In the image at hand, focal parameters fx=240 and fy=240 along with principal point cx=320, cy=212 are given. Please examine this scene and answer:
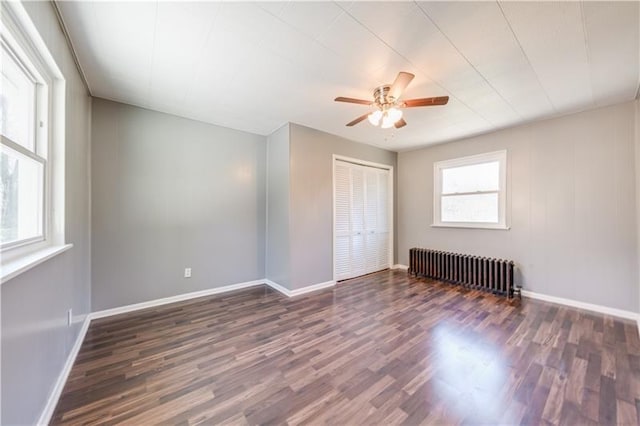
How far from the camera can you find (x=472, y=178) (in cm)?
423

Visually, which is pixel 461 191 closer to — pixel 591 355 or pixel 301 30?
pixel 591 355

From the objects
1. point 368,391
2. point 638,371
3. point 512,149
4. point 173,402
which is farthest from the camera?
point 512,149

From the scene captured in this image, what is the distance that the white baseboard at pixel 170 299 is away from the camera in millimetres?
2854

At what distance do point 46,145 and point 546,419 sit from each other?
146 inches

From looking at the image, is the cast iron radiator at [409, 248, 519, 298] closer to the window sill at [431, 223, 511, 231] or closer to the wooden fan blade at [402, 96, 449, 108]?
the window sill at [431, 223, 511, 231]

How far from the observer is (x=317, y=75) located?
2.37m

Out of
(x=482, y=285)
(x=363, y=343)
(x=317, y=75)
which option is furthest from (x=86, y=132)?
(x=482, y=285)

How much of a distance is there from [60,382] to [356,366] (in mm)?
2138

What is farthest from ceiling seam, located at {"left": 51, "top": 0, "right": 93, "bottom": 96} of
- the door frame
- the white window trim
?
the door frame

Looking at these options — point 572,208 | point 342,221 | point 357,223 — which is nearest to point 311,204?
point 342,221

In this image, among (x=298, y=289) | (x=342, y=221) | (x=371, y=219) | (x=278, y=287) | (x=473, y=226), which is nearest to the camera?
(x=298, y=289)

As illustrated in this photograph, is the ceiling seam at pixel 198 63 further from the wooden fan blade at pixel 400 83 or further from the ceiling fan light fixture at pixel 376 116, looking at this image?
the ceiling fan light fixture at pixel 376 116

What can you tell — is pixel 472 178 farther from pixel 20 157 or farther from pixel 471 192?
pixel 20 157

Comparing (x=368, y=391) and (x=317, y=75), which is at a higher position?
(x=317, y=75)
